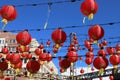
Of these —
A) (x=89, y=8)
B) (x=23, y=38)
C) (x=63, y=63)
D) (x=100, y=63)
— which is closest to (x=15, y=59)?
(x=63, y=63)

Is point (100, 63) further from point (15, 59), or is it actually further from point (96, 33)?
point (15, 59)

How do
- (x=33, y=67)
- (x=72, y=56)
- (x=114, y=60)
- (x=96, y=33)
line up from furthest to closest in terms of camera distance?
1. (x=114, y=60)
2. (x=72, y=56)
3. (x=33, y=67)
4. (x=96, y=33)

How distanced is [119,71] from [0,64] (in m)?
30.7

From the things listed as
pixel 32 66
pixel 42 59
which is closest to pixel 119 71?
pixel 42 59

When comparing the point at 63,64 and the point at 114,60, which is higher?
the point at 114,60

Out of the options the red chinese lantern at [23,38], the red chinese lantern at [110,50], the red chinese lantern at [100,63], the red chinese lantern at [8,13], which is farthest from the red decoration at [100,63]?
the red chinese lantern at [110,50]

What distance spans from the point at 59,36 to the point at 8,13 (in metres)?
1.55

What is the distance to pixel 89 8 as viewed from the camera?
27.7 feet

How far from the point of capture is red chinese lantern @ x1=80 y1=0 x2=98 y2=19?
27.6 ft

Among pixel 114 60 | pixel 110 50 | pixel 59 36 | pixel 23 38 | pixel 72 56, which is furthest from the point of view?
pixel 110 50

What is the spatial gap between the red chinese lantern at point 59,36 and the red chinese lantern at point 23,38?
0.76 meters

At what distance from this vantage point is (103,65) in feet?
32.3

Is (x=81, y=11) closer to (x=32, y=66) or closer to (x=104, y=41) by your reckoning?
(x=32, y=66)

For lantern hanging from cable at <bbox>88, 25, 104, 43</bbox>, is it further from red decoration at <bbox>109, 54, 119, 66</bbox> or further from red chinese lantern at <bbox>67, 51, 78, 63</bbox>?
red decoration at <bbox>109, 54, 119, 66</bbox>
